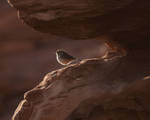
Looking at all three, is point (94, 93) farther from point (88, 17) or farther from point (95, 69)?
point (88, 17)

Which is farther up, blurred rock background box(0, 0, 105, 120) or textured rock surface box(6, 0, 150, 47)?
textured rock surface box(6, 0, 150, 47)

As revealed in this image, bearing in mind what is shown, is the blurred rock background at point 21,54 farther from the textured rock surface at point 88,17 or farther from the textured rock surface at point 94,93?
the textured rock surface at point 88,17

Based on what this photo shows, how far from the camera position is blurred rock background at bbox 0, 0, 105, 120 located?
539 inches

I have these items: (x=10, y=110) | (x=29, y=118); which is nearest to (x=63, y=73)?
(x=29, y=118)

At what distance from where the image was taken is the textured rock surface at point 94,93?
171 inches

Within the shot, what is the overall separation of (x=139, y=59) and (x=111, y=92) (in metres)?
0.45

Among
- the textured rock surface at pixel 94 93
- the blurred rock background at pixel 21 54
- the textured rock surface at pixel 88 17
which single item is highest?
the textured rock surface at pixel 88 17

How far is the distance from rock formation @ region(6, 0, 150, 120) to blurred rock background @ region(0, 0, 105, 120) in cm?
878

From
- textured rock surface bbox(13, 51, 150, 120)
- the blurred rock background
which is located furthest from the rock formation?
the blurred rock background

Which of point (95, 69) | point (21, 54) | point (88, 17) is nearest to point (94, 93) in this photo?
point (95, 69)

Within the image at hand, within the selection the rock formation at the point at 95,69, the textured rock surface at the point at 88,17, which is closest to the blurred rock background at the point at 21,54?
the rock formation at the point at 95,69

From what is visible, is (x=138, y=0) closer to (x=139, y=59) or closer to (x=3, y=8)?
(x=139, y=59)

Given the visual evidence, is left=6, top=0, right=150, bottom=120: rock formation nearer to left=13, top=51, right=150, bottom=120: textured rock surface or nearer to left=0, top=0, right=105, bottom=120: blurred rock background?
left=13, top=51, right=150, bottom=120: textured rock surface

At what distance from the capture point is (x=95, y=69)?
181 inches
